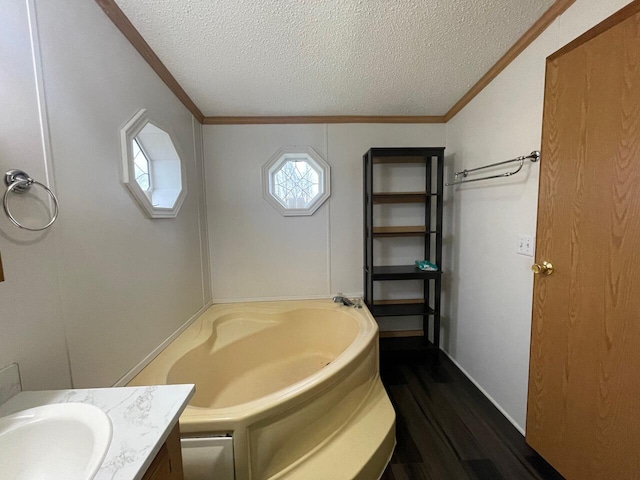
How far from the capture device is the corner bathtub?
1.13 m

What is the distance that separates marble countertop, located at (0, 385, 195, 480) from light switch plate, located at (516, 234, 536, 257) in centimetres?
178

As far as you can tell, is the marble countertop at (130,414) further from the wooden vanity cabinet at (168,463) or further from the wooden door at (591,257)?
the wooden door at (591,257)

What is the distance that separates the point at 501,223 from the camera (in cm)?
171

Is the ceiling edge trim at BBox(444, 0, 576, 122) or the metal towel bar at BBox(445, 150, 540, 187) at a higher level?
the ceiling edge trim at BBox(444, 0, 576, 122)

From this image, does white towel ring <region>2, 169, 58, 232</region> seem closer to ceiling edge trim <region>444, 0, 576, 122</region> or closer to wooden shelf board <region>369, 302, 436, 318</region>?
wooden shelf board <region>369, 302, 436, 318</region>

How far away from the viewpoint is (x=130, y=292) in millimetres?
1290

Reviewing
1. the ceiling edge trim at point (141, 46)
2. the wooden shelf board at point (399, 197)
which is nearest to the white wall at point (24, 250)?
the ceiling edge trim at point (141, 46)

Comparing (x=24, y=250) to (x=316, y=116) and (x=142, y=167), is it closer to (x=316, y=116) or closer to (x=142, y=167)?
(x=142, y=167)

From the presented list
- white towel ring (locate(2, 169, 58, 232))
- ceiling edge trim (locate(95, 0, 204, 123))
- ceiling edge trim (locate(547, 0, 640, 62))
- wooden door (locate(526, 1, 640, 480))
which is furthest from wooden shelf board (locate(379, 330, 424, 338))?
ceiling edge trim (locate(95, 0, 204, 123))

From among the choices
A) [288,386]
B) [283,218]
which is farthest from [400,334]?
[283,218]

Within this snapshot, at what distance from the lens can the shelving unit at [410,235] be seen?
2193 mm

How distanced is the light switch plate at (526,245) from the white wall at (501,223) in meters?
0.03

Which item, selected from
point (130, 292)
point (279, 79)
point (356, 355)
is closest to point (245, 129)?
point (279, 79)

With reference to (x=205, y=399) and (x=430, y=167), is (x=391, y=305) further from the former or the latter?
(x=205, y=399)
